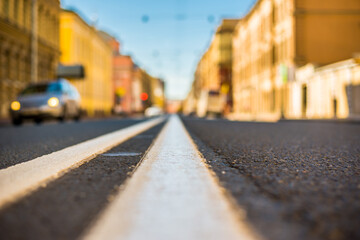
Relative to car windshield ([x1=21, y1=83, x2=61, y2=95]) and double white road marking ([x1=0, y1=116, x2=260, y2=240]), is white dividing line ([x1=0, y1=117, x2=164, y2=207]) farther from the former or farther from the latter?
car windshield ([x1=21, y1=83, x2=61, y2=95])

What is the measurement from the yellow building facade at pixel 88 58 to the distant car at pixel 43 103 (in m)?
20.9

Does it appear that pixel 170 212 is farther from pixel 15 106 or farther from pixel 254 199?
pixel 15 106

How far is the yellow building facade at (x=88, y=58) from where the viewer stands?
42562 mm

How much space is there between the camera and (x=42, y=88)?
653 inches

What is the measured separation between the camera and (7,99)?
85.6 feet

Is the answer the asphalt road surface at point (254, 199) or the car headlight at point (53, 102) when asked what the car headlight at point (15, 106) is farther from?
the asphalt road surface at point (254, 199)

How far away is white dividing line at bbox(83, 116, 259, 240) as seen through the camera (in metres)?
1.49

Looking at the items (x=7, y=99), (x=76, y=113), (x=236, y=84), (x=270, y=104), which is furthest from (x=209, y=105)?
(x=76, y=113)

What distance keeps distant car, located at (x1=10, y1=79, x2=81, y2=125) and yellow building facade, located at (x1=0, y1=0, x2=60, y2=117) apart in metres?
8.76

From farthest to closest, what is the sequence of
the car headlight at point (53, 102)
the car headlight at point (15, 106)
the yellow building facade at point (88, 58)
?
the yellow building facade at point (88, 58)
the car headlight at point (53, 102)
the car headlight at point (15, 106)

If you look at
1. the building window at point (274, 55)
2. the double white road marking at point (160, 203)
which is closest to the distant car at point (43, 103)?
the double white road marking at point (160, 203)

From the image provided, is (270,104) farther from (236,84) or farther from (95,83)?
(95,83)

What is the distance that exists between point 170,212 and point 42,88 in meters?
15.9

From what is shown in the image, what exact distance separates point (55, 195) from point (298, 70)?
3163 cm
